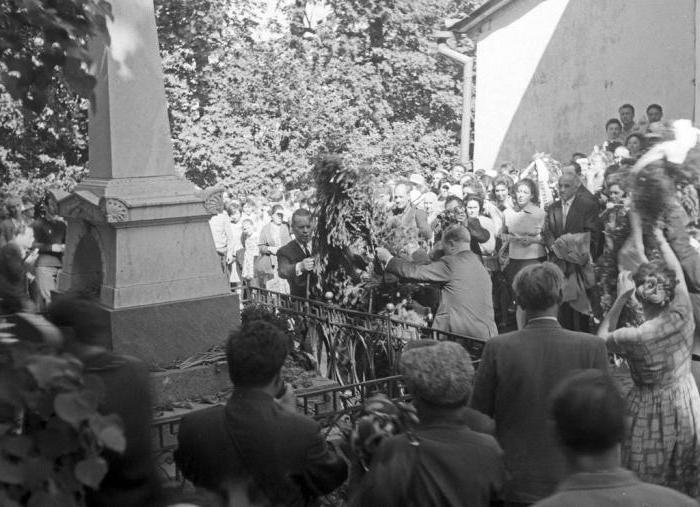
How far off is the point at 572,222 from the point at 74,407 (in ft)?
25.9

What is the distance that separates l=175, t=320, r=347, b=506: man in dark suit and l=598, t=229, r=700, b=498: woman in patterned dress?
2297mm

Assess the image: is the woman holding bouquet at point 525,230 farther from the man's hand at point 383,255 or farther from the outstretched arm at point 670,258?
the outstretched arm at point 670,258

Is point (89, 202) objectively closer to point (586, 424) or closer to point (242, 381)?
point (242, 381)

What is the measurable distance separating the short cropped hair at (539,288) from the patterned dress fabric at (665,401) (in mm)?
1054

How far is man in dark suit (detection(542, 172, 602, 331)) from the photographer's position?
966 centimetres

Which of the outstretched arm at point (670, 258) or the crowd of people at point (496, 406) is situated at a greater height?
the outstretched arm at point (670, 258)

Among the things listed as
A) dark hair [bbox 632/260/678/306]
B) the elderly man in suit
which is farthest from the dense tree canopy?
dark hair [bbox 632/260/678/306]

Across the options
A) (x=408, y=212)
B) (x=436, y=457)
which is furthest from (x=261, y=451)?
(x=408, y=212)

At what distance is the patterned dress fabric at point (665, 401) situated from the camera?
→ 5.14 m

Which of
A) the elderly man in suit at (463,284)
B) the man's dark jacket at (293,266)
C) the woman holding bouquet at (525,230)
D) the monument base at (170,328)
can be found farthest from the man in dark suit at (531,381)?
the woman holding bouquet at (525,230)

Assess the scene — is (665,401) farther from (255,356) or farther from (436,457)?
(255,356)

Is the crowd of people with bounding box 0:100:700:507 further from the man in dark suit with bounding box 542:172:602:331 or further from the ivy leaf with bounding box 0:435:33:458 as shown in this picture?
the man in dark suit with bounding box 542:172:602:331

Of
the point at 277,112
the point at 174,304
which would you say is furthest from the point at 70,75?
the point at 277,112

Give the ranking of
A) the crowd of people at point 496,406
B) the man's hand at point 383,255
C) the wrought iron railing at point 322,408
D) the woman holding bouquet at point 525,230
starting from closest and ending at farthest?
the crowd of people at point 496,406, the wrought iron railing at point 322,408, the man's hand at point 383,255, the woman holding bouquet at point 525,230
